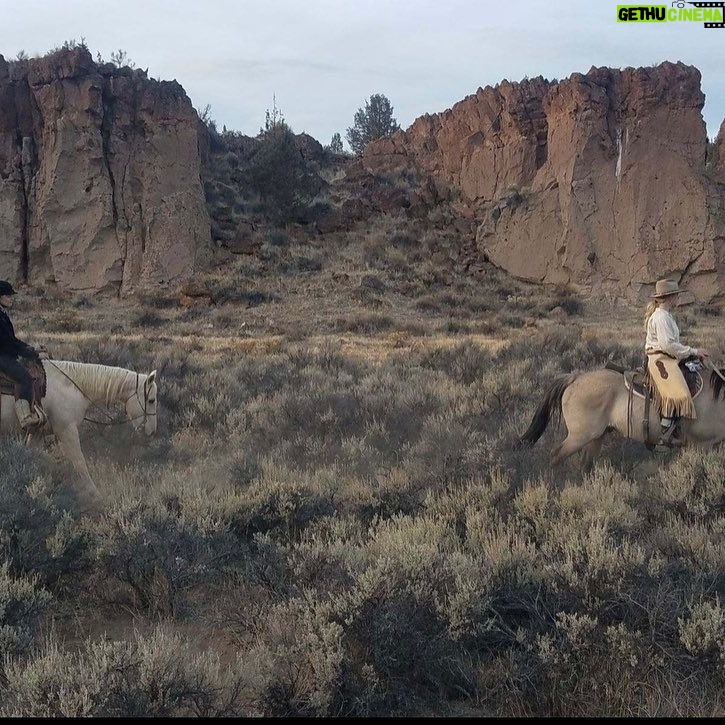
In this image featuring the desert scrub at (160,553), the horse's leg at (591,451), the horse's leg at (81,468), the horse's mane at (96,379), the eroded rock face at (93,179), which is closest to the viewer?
the desert scrub at (160,553)

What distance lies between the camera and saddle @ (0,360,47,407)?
727cm

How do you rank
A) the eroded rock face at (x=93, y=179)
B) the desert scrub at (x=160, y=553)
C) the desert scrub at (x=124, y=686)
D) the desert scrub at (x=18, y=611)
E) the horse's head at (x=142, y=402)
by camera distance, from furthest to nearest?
the eroded rock face at (x=93, y=179) → the horse's head at (x=142, y=402) → the desert scrub at (x=160, y=553) → the desert scrub at (x=18, y=611) → the desert scrub at (x=124, y=686)

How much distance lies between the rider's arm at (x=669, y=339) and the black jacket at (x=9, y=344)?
21.4ft

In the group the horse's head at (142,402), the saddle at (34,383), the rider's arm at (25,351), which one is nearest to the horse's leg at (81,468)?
the saddle at (34,383)

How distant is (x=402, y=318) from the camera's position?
23.4 metres

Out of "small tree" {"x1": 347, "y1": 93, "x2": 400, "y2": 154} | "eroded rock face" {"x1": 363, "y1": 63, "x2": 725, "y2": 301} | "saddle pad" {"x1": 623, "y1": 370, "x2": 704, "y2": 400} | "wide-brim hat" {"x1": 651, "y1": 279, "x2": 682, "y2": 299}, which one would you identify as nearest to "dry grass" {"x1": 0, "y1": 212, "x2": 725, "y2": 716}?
"saddle pad" {"x1": 623, "y1": 370, "x2": 704, "y2": 400}

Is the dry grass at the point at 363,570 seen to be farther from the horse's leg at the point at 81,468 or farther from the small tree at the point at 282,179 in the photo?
the small tree at the point at 282,179

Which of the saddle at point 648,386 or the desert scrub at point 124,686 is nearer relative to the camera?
the desert scrub at point 124,686

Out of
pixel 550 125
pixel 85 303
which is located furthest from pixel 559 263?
pixel 85 303

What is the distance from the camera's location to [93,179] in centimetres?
2812

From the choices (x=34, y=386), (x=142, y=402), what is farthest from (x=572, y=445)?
(x=34, y=386)

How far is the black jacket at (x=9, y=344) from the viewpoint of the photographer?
7363mm

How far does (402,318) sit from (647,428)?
1641 centimetres

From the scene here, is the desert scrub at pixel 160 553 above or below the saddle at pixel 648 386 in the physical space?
below
